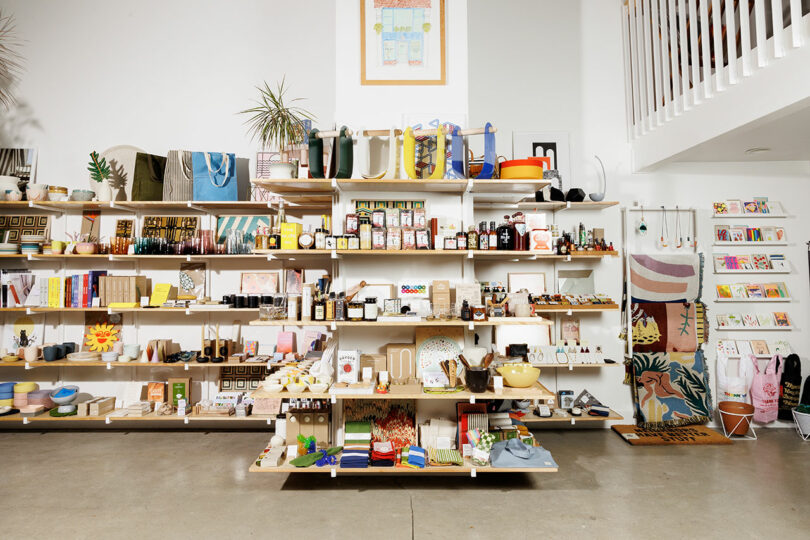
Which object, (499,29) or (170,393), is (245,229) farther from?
(499,29)

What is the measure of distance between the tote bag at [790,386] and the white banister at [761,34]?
3.27 m

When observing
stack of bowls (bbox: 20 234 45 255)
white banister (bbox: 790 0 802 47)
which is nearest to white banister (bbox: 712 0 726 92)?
white banister (bbox: 790 0 802 47)

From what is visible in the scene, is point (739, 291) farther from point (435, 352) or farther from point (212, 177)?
point (212, 177)

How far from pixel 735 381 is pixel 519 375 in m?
3.04

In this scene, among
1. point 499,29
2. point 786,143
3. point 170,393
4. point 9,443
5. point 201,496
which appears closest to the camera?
point 201,496

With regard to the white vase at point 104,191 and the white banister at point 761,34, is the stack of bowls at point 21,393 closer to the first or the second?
the white vase at point 104,191

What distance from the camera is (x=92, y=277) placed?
14.9ft

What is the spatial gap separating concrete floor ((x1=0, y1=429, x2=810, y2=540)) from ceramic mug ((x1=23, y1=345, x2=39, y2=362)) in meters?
0.83

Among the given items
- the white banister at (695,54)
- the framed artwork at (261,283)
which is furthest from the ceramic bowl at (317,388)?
the white banister at (695,54)

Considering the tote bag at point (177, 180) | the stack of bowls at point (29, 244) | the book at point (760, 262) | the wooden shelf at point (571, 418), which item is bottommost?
the wooden shelf at point (571, 418)

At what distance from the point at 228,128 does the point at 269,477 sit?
3.63m

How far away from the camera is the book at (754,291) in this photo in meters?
4.78

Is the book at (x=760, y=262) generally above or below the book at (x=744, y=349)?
above

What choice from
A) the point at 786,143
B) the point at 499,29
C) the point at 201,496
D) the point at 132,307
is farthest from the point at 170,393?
the point at 786,143
